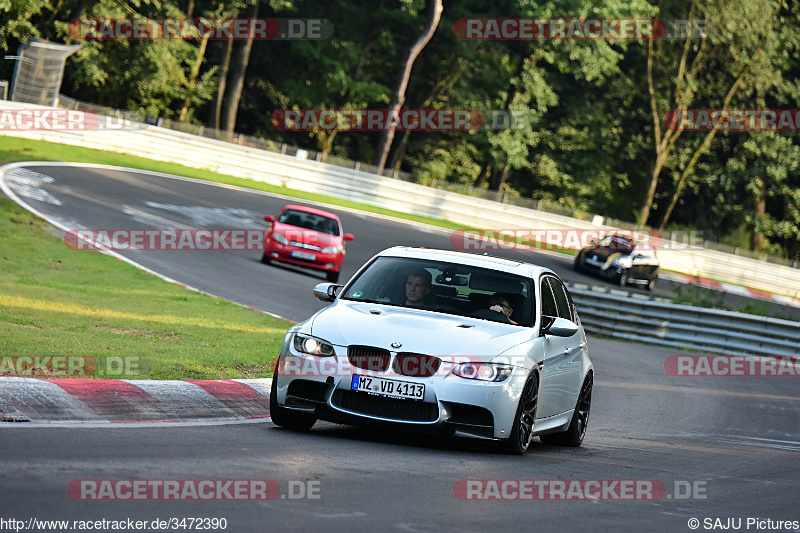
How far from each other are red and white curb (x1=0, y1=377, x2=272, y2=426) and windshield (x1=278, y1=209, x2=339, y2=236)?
49.2 ft

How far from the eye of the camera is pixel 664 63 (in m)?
62.2

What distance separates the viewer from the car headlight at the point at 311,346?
8.39m

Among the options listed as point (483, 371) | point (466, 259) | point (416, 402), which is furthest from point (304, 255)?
point (416, 402)

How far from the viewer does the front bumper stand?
26.8 feet

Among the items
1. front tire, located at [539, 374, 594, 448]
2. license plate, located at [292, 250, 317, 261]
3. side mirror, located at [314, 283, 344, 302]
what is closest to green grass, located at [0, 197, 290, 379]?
side mirror, located at [314, 283, 344, 302]

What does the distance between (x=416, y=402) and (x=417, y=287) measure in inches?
57.6

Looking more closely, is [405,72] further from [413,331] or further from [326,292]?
[413,331]

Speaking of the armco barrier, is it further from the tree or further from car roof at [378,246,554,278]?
car roof at [378,246,554,278]

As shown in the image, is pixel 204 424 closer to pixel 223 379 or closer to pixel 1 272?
pixel 223 379

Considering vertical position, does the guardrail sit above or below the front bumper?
below

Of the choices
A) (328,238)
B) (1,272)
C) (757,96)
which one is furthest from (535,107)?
(1,272)

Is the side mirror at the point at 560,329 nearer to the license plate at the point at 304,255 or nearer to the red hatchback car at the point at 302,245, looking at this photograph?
the red hatchback car at the point at 302,245

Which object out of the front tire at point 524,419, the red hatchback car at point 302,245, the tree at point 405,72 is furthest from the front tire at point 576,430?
the tree at point 405,72

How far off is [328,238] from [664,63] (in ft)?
137
